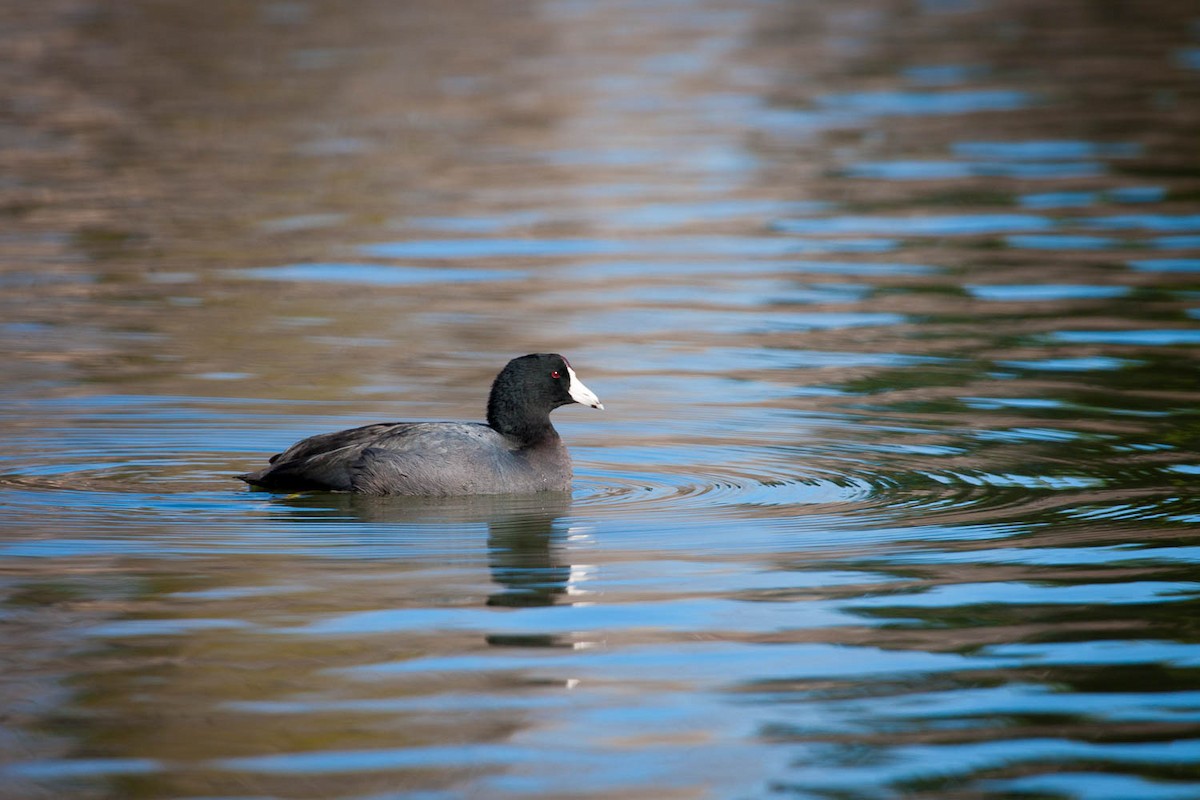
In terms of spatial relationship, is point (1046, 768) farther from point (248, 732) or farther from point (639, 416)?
point (639, 416)

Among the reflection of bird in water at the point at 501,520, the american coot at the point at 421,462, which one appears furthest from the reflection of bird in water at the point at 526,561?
the american coot at the point at 421,462

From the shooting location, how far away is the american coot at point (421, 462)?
10773 millimetres

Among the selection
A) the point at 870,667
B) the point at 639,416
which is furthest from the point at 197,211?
the point at 870,667

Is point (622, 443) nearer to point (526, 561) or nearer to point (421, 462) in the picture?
point (421, 462)

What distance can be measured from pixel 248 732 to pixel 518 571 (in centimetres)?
246

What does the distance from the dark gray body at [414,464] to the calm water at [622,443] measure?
20cm

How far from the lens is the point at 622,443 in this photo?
486 inches

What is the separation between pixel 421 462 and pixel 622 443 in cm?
191

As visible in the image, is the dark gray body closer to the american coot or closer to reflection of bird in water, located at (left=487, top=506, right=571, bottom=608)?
the american coot

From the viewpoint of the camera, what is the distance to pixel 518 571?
30.6 feet

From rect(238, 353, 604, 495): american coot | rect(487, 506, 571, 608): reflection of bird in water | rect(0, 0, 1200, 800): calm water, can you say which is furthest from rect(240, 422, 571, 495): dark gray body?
rect(487, 506, 571, 608): reflection of bird in water

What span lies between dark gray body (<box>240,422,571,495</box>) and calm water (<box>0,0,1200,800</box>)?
0.20 m

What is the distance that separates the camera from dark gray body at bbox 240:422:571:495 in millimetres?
10773

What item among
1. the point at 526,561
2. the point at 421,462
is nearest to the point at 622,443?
the point at 421,462
